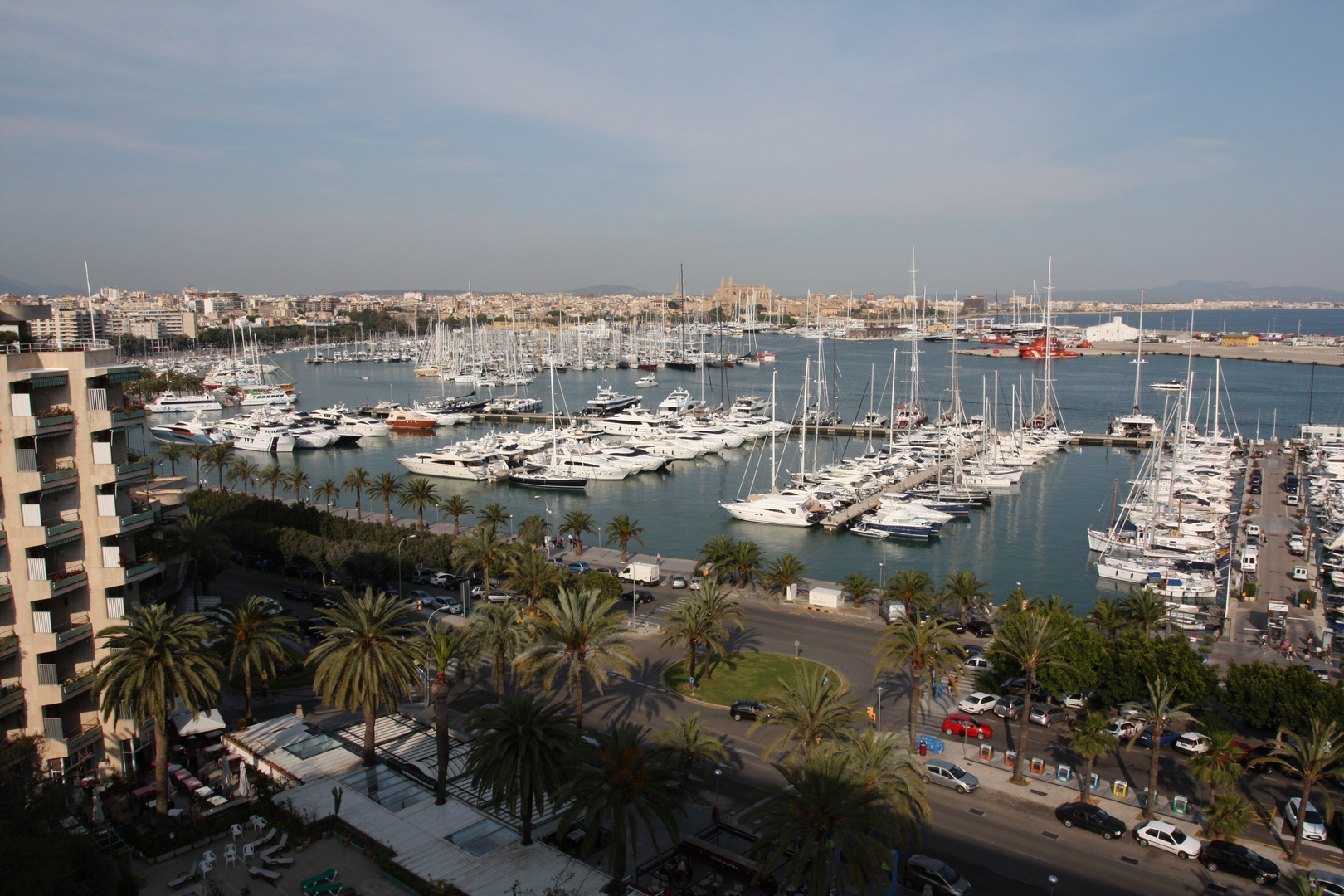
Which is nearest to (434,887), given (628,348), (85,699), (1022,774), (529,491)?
(85,699)

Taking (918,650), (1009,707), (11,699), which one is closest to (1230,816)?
(918,650)

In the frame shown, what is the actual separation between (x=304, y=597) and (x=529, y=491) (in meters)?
30.0

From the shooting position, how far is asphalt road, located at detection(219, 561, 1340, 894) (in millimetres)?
16797

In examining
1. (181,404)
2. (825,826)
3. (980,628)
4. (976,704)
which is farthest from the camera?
(181,404)

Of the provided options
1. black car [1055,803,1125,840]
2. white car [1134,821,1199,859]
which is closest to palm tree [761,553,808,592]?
black car [1055,803,1125,840]

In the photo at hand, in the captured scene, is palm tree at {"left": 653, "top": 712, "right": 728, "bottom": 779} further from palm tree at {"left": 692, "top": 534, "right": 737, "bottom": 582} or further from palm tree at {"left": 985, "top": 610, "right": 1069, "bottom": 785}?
palm tree at {"left": 692, "top": 534, "right": 737, "bottom": 582}

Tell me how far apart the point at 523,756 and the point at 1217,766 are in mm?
14942

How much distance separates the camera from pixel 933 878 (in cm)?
1603

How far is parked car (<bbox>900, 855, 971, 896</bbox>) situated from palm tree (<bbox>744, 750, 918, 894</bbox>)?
1.41m

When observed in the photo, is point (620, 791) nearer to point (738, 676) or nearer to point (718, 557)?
point (738, 676)

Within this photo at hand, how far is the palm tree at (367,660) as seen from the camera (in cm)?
1961

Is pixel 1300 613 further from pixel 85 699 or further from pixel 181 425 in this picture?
pixel 181 425

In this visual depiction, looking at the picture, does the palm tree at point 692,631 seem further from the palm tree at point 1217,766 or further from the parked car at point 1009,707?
the palm tree at point 1217,766

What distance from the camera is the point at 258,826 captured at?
1742cm
